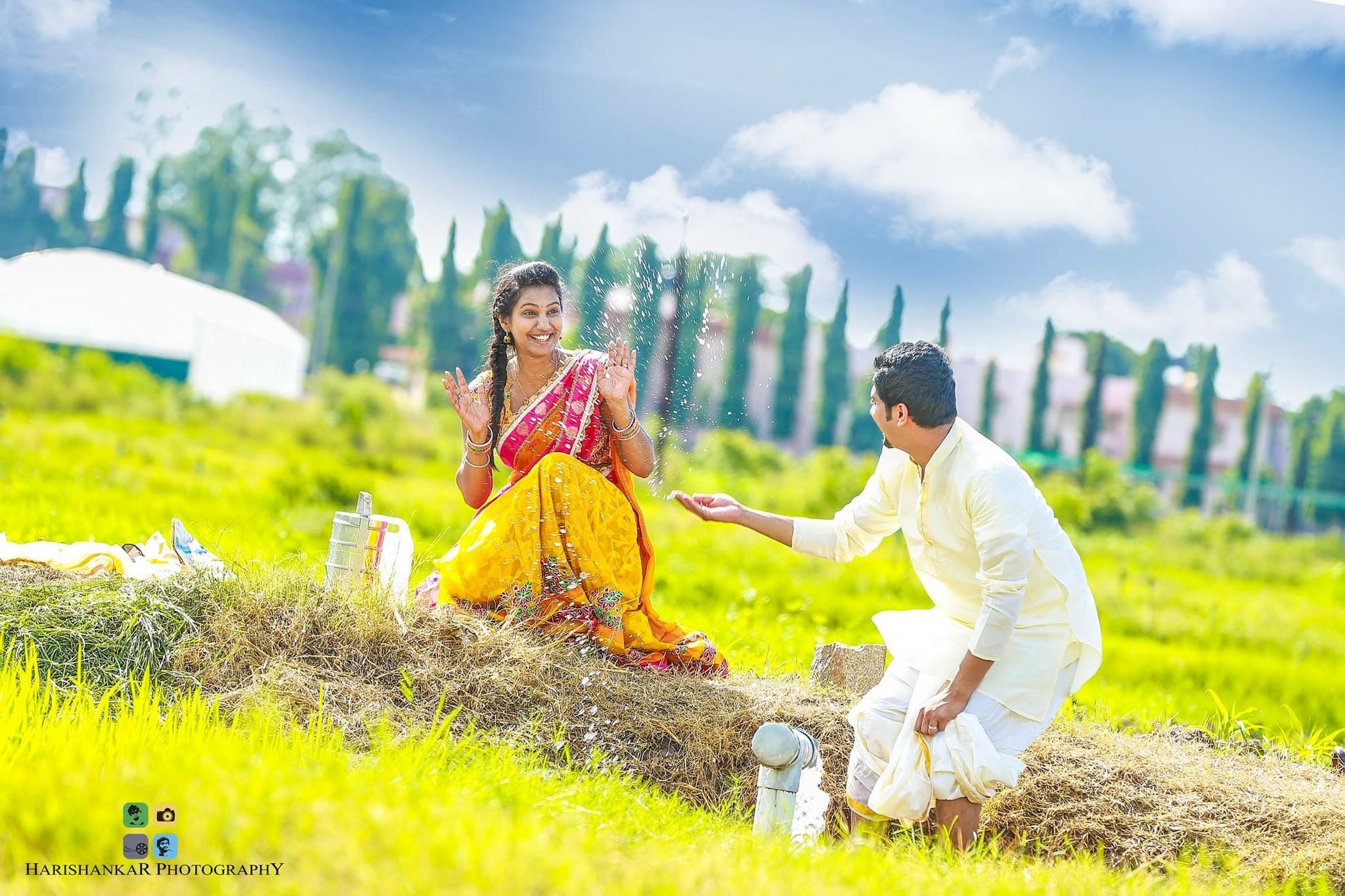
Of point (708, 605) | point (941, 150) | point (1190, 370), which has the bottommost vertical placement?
point (708, 605)

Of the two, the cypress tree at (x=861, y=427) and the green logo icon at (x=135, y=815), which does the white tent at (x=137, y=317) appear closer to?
the cypress tree at (x=861, y=427)

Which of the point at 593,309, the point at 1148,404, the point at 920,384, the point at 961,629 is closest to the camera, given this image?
the point at 920,384

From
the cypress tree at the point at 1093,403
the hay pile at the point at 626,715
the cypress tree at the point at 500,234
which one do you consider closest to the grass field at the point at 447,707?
the hay pile at the point at 626,715

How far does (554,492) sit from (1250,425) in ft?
74.7

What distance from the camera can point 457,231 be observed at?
1792 centimetres

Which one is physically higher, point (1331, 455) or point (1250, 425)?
point (1250, 425)

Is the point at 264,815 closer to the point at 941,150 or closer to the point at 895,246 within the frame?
the point at 941,150

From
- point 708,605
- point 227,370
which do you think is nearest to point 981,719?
point 708,605

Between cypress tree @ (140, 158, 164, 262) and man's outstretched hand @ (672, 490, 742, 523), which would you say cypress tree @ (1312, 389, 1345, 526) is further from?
cypress tree @ (140, 158, 164, 262)

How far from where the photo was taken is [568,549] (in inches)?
173

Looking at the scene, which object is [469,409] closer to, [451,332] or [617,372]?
[617,372]

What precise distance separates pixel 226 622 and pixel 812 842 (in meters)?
1.90

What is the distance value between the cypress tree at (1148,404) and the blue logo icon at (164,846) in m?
24.9

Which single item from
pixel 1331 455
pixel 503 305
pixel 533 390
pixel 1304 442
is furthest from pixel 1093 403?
pixel 503 305
